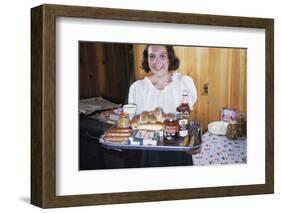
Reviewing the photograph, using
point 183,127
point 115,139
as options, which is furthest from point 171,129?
point 115,139

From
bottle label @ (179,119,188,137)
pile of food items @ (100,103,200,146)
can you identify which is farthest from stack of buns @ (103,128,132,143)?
bottle label @ (179,119,188,137)

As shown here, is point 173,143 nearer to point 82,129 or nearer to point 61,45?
point 82,129

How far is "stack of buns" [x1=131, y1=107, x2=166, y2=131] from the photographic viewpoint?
6.15 feet

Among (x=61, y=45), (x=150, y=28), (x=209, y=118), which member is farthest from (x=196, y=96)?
(x=61, y=45)

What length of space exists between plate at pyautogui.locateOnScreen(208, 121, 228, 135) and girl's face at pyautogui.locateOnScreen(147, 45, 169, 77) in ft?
0.56

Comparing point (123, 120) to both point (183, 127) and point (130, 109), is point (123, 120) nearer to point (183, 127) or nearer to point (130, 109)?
point (130, 109)

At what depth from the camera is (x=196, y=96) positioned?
1931mm

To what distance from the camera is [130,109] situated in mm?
1866

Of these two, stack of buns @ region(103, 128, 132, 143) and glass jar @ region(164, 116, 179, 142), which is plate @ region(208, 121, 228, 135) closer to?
glass jar @ region(164, 116, 179, 142)

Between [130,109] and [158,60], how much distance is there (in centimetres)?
13

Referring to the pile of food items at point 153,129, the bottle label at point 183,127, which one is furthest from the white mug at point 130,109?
the bottle label at point 183,127

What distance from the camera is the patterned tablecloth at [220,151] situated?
1961mm

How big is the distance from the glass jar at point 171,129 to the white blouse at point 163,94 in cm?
2

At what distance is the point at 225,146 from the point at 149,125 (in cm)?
22
